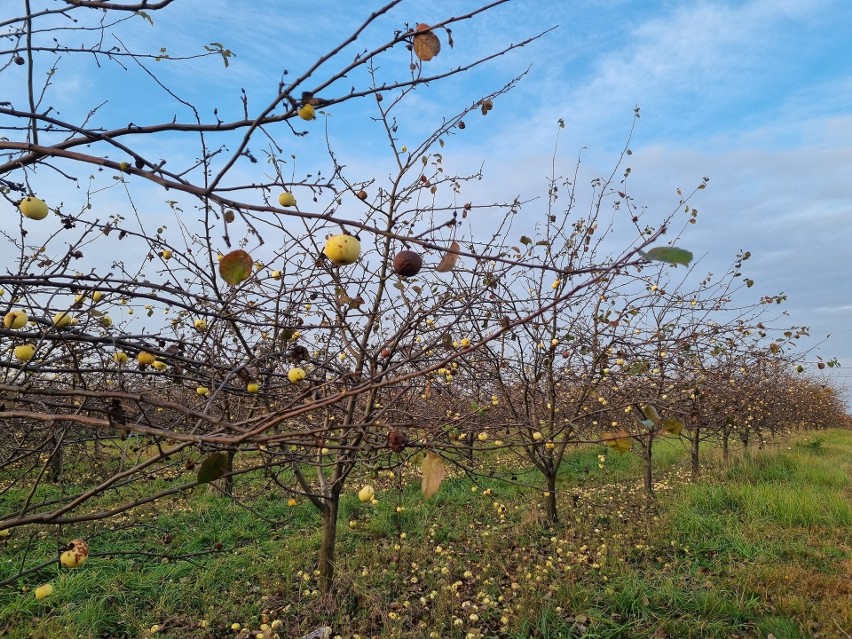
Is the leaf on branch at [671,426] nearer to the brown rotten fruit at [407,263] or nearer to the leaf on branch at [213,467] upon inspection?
the brown rotten fruit at [407,263]

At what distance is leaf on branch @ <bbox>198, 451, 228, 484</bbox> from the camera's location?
3.51 feet

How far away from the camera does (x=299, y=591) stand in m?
3.36

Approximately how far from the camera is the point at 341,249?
1108 mm

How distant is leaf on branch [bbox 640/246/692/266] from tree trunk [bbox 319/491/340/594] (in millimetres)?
2822

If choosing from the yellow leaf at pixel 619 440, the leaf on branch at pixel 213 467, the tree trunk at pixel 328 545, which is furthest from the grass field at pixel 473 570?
the leaf on branch at pixel 213 467

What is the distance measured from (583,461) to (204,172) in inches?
283

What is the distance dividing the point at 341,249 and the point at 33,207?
1.03 meters

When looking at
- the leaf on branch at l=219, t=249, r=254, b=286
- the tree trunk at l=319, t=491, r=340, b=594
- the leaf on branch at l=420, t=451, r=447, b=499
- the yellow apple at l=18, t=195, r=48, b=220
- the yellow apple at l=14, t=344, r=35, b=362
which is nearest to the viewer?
the leaf on branch at l=219, t=249, r=254, b=286

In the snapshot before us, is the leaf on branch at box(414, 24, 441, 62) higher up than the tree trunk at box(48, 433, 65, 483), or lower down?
higher up

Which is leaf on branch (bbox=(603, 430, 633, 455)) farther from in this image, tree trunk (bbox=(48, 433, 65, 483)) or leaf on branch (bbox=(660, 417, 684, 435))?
tree trunk (bbox=(48, 433, 65, 483))

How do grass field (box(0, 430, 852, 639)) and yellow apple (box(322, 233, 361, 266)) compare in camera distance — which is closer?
yellow apple (box(322, 233, 361, 266))

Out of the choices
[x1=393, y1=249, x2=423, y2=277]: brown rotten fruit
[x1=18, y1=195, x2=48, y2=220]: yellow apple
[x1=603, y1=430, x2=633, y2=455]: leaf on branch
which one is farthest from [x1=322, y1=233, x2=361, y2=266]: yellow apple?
[x1=18, y1=195, x2=48, y2=220]: yellow apple

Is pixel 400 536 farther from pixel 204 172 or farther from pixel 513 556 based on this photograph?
pixel 204 172

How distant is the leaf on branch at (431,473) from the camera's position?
3.71 feet
